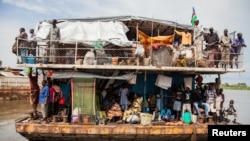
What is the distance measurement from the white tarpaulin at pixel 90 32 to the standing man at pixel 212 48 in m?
3.20

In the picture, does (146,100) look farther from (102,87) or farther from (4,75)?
(4,75)

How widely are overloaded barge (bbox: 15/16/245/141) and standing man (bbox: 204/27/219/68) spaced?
10.0 inches

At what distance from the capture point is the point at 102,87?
12.7 meters

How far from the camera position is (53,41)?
38.8 feet

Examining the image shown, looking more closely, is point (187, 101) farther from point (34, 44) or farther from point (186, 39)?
point (34, 44)

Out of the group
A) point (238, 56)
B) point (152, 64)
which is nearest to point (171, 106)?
point (152, 64)

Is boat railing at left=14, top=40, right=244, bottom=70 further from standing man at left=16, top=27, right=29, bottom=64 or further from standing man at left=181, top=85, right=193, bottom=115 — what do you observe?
standing man at left=181, top=85, right=193, bottom=115

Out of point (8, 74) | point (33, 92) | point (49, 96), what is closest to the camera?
point (49, 96)

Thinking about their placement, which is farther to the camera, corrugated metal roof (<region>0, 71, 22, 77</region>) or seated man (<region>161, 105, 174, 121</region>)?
corrugated metal roof (<region>0, 71, 22, 77</region>)

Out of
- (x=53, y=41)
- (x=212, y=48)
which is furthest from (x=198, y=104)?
(x=53, y=41)

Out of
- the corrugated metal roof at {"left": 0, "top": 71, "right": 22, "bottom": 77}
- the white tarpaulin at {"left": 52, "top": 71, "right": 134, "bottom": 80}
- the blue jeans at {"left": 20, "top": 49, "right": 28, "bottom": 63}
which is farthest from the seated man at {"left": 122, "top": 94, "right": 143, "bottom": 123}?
the corrugated metal roof at {"left": 0, "top": 71, "right": 22, "bottom": 77}

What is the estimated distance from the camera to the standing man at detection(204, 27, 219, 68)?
12.4 m

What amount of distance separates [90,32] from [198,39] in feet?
14.3

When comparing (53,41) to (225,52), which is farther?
(225,52)
